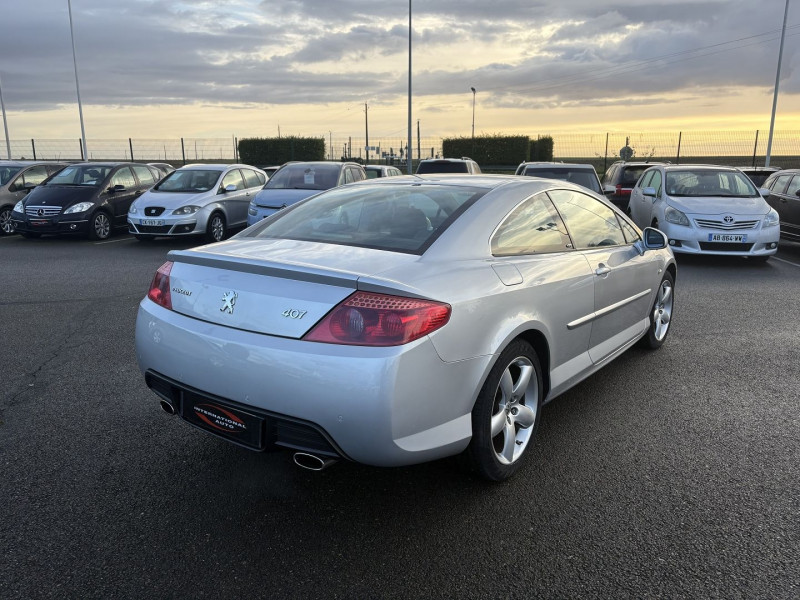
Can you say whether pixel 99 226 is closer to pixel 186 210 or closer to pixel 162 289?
pixel 186 210

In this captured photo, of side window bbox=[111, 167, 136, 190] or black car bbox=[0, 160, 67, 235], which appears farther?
black car bbox=[0, 160, 67, 235]

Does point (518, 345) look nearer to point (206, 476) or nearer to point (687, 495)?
point (687, 495)

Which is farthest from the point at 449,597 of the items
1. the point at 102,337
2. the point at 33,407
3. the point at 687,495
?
the point at 102,337

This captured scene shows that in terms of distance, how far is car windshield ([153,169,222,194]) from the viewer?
43.0 feet

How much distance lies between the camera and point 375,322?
255cm

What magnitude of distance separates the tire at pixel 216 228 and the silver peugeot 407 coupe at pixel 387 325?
9110 millimetres

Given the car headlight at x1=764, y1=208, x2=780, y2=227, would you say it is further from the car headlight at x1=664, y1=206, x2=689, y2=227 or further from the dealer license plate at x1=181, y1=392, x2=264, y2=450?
the dealer license plate at x1=181, y1=392, x2=264, y2=450

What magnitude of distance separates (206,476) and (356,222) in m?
1.56

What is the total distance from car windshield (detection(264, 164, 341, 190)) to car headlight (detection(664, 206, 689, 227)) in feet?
19.4

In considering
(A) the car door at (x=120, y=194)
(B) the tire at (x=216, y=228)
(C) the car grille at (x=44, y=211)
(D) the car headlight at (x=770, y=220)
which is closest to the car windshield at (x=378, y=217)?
(D) the car headlight at (x=770, y=220)

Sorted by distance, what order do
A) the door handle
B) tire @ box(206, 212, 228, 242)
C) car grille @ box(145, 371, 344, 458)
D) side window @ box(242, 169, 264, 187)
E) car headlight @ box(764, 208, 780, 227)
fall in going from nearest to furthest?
car grille @ box(145, 371, 344, 458) → the door handle → car headlight @ box(764, 208, 780, 227) → tire @ box(206, 212, 228, 242) → side window @ box(242, 169, 264, 187)

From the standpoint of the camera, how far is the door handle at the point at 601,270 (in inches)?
155

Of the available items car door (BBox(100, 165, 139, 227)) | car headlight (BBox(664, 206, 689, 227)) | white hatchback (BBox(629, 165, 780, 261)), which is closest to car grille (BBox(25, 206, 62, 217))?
car door (BBox(100, 165, 139, 227))

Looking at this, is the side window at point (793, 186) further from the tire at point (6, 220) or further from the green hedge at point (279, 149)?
the green hedge at point (279, 149)
